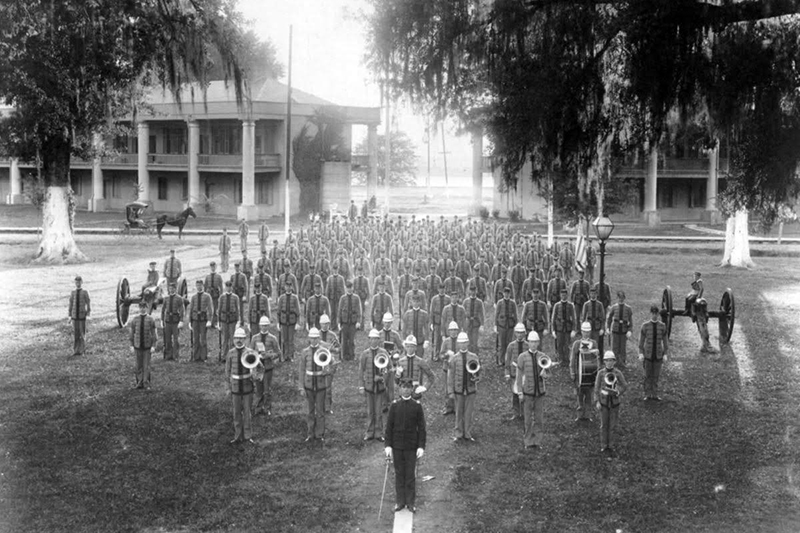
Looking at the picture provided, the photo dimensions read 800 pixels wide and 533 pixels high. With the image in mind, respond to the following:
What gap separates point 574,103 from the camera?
12.2 m

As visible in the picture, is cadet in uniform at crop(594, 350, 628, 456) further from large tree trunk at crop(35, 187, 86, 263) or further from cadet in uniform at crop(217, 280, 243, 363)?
large tree trunk at crop(35, 187, 86, 263)

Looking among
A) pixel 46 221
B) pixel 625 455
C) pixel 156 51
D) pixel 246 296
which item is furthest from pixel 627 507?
pixel 46 221

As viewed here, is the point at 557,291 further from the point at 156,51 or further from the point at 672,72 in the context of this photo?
the point at 156,51

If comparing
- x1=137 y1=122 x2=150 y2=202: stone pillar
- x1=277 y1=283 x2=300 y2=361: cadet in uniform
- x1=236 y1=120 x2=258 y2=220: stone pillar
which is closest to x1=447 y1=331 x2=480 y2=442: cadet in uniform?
x1=277 y1=283 x2=300 y2=361: cadet in uniform

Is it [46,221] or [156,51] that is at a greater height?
[156,51]

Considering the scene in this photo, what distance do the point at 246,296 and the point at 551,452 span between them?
34.2 feet

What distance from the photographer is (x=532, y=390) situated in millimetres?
11078

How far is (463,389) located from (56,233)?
2298 centimetres

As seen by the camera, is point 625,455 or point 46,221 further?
point 46,221

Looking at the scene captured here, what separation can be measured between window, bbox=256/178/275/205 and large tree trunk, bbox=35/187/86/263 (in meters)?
23.3

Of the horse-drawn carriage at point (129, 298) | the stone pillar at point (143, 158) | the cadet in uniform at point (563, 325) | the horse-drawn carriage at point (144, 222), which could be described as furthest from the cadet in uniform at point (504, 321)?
the stone pillar at point (143, 158)

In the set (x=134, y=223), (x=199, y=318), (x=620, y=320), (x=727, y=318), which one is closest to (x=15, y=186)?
(x=134, y=223)

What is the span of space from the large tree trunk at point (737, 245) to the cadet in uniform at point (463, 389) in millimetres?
23094

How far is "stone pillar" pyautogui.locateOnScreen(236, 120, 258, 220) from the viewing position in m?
48.8
